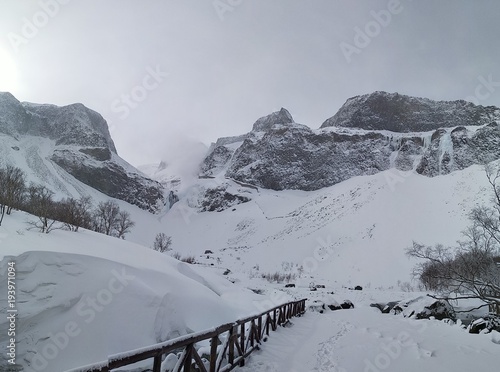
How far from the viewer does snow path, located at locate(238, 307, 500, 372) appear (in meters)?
6.84

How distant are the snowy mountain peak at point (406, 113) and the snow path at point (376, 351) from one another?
117769 mm

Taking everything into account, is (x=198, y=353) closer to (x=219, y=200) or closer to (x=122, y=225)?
(x=122, y=225)

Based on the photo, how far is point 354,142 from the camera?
106125mm

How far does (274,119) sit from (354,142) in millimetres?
58455

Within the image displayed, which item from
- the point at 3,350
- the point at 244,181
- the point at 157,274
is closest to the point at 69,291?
the point at 3,350

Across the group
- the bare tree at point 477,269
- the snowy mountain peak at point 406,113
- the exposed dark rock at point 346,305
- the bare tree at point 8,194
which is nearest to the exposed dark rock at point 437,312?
the bare tree at point 477,269

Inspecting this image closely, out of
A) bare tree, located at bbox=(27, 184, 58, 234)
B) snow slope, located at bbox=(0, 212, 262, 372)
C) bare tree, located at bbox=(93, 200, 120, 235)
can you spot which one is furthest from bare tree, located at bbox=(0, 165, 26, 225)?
bare tree, located at bbox=(93, 200, 120, 235)

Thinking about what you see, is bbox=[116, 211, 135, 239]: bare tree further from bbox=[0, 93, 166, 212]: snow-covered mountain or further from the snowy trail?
the snowy trail

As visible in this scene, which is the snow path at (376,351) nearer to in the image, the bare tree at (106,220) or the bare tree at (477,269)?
the bare tree at (477,269)

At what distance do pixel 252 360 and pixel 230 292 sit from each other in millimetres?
8163

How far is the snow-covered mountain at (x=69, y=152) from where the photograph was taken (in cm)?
8825

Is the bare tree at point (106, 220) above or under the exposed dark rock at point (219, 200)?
under

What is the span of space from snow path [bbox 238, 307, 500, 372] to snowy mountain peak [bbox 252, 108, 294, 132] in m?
145

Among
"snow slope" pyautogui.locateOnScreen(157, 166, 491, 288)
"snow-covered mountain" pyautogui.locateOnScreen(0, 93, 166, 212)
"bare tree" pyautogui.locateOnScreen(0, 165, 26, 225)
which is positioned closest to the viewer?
"bare tree" pyautogui.locateOnScreen(0, 165, 26, 225)
